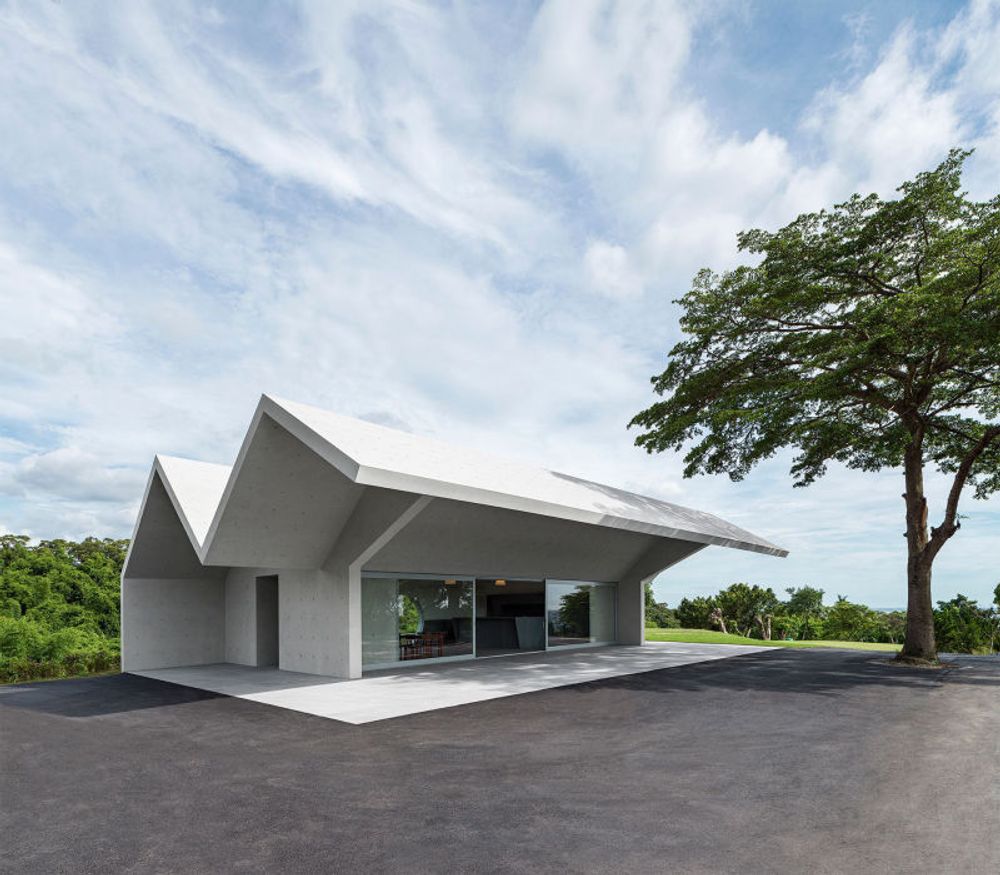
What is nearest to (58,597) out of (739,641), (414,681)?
(414,681)

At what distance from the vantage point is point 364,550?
12.0 m

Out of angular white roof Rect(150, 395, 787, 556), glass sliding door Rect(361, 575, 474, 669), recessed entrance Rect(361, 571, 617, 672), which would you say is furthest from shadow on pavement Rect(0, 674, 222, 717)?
recessed entrance Rect(361, 571, 617, 672)

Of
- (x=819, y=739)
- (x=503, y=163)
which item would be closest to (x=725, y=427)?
(x=503, y=163)

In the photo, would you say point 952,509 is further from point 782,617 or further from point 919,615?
point 782,617

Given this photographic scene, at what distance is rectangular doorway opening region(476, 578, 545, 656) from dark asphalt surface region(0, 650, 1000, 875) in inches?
231

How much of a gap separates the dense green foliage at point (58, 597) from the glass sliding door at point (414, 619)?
8.23 metres

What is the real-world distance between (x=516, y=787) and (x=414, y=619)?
28.0ft

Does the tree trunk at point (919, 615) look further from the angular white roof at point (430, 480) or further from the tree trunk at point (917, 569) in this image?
the angular white roof at point (430, 480)

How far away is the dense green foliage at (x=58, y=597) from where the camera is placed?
683 inches

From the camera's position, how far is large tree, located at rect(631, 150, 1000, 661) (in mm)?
14102

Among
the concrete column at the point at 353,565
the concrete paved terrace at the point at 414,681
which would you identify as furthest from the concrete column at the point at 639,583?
the concrete column at the point at 353,565

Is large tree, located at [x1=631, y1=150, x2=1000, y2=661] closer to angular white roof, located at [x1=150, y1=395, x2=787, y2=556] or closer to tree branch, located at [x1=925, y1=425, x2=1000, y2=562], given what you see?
tree branch, located at [x1=925, y1=425, x2=1000, y2=562]

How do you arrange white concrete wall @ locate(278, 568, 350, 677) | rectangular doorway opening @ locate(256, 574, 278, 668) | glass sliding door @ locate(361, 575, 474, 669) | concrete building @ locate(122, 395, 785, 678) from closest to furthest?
concrete building @ locate(122, 395, 785, 678) → white concrete wall @ locate(278, 568, 350, 677) → glass sliding door @ locate(361, 575, 474, 669) → rectangular doorway opening @ locate(256, 574, 278, 668)

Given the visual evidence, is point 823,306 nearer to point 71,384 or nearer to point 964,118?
point 964,118
